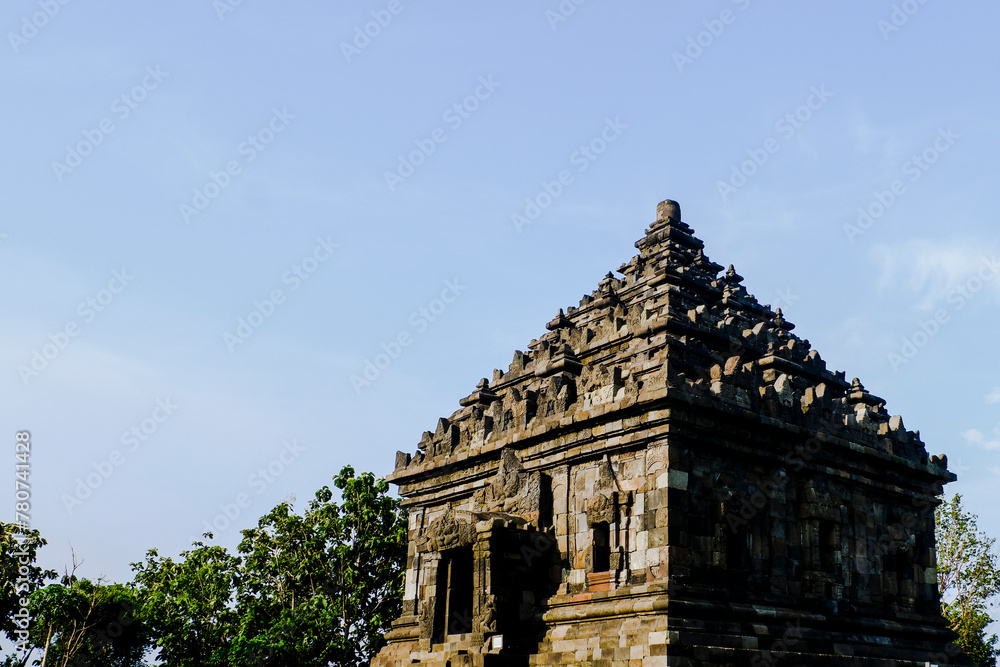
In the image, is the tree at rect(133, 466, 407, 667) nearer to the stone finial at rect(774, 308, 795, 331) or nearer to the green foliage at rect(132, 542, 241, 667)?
the green foliage at rect(132, 542, 241, 667)

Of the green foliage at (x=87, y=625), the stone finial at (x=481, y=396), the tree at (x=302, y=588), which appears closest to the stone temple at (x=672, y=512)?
the stone finial at (x=481, y=396)

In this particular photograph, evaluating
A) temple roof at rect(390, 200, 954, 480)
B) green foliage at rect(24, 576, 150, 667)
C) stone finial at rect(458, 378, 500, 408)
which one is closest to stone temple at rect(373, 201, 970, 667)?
temple roof at rect(390, 200, 954, 480)

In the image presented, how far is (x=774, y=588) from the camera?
61.2 feet

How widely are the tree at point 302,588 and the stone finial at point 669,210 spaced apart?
14.8m

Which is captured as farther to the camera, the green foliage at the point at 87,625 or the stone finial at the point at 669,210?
the green foliage at the point at 87,625

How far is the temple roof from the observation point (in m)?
19.2

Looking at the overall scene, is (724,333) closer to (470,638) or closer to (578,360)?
(578,360)

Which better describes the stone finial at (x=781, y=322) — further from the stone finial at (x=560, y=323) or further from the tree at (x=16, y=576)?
the tree at (x=16, y=576)

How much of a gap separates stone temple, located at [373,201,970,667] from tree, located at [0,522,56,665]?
53.1 feet

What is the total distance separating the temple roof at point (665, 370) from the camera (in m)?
19.2

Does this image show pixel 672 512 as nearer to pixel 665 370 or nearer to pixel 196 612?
pixel 665 370

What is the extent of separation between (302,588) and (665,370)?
20323mm

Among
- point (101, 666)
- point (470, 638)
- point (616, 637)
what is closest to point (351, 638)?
point (101, 666)

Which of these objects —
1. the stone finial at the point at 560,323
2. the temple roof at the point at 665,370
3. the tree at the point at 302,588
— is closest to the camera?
the temple roof at the point at 665,370
